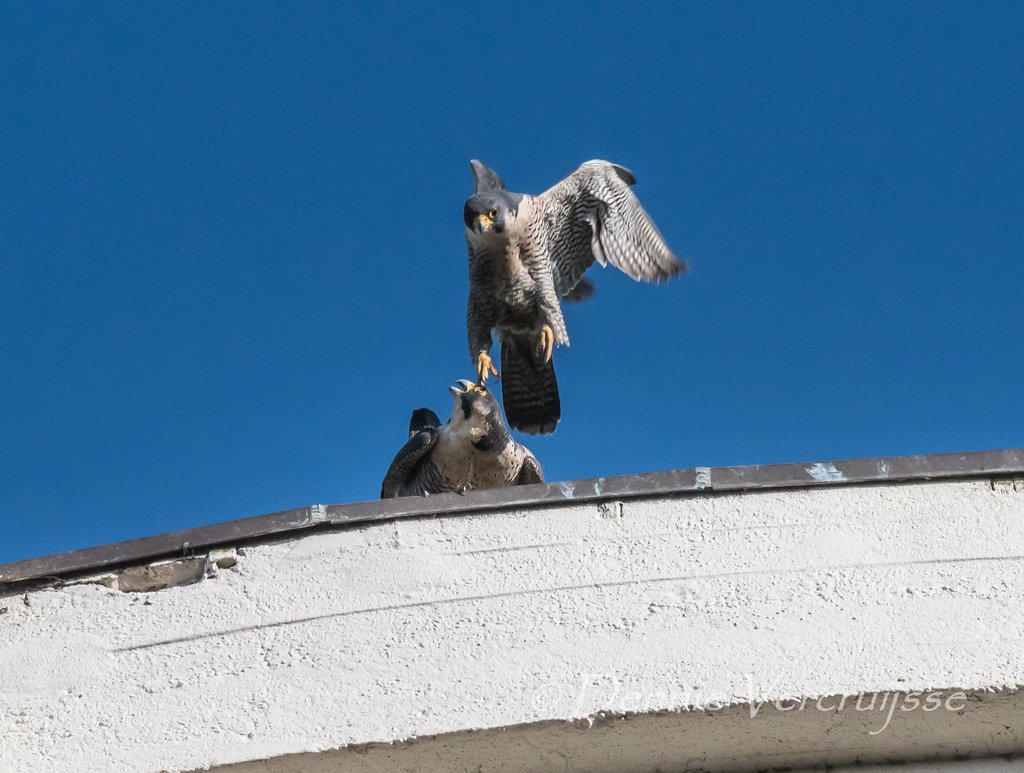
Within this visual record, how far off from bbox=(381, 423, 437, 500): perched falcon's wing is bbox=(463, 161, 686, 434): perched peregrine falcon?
1.07 metres

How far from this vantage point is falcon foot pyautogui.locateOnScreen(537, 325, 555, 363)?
23.9ft

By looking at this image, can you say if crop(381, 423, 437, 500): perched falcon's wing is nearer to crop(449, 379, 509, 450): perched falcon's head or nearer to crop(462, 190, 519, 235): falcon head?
crop(449, 379, 509, 450): perched falcon's head

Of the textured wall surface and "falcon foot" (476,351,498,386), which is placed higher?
"falcon foot" (476,351,498,386)

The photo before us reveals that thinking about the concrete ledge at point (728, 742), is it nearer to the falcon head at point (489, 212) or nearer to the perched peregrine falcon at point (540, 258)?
the perched peregrine falcon at point (540, 258)

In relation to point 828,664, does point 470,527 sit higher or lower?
higher

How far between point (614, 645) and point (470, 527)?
18.5 inches

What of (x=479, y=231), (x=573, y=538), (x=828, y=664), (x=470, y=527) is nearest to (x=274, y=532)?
(x=470, y=527)

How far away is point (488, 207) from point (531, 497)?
3931 mm

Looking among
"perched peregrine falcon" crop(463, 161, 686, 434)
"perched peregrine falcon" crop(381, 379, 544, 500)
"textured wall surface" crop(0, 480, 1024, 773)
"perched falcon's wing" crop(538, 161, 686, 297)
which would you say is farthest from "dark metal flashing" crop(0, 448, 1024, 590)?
"perched falcon's wing" crop(538, 161, 686, 297)

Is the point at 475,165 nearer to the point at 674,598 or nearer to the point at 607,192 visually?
the point at 607,192

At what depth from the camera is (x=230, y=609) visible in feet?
10.9

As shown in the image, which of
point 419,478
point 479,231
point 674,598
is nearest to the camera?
point 674,598

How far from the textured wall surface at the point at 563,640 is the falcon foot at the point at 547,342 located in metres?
3.92

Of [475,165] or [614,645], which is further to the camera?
[475,165]
